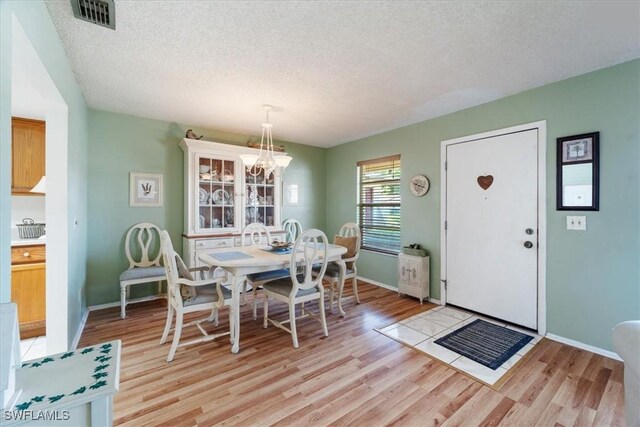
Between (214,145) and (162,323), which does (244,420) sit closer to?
(162,323)

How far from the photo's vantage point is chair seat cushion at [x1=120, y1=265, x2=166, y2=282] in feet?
10.3

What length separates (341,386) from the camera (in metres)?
1.96

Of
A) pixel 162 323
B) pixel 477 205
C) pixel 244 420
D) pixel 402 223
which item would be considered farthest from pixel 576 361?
pixel 162 323

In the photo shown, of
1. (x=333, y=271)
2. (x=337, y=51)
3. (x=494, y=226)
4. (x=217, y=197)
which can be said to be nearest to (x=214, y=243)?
(x=217, y=197)

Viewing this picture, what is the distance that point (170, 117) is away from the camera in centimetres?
362

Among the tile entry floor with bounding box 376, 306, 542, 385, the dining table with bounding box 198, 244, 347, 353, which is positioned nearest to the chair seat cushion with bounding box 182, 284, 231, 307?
the dining table with bounding box 198, 244, 347, 353

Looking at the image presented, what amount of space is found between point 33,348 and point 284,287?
235cm

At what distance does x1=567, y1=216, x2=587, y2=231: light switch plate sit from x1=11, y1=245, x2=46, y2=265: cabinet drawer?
501 centimetres

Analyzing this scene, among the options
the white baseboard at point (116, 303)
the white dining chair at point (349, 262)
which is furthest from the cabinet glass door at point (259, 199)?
the white baseboard at point (116, 303)

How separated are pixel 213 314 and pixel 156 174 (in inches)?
80.3

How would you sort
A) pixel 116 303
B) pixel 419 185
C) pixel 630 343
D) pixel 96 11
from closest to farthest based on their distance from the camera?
pixel 630 343
pixel 96 11
pixel 116 303
pixel 419 185

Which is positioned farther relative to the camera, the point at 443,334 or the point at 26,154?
the point at 26,154

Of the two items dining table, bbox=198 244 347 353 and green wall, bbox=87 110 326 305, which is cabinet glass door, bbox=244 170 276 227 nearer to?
green wall, bbox=87 110 326 305

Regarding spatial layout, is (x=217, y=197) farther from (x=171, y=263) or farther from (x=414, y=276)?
(x=414, y=276)
